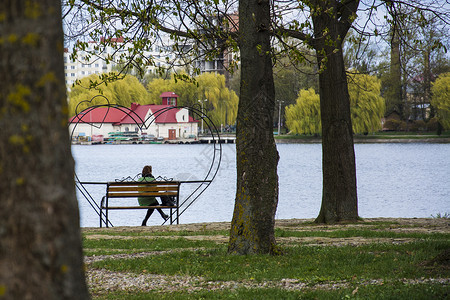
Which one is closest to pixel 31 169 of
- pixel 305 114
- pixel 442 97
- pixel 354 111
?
pixel 354 111

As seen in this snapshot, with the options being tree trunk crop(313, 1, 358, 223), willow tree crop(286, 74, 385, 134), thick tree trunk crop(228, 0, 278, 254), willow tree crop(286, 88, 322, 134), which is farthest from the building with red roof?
thick tree trunk crop(228, 0, 278, 254)

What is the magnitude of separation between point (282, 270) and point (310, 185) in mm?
31756

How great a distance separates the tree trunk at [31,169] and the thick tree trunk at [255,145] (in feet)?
17.8

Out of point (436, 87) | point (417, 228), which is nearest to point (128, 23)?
point (417, 228)

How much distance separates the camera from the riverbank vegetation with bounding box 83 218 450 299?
5543 mm

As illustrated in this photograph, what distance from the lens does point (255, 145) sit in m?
7.67

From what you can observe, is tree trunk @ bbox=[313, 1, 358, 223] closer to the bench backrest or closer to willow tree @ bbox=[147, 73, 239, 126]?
the bench backrest

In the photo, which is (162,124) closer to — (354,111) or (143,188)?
(354,111)

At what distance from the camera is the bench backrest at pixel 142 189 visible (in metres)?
13.9

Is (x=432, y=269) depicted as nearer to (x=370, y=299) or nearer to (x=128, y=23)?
(x=370, y=299)

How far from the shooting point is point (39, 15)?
2281 millimetres

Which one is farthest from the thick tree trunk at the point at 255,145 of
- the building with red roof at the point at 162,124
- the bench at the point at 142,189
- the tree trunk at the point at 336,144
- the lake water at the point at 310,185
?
the building with red roof at the point at 162,124

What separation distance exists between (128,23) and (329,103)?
4.94m

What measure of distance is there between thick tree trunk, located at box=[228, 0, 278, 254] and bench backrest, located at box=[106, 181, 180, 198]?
6370 mm
